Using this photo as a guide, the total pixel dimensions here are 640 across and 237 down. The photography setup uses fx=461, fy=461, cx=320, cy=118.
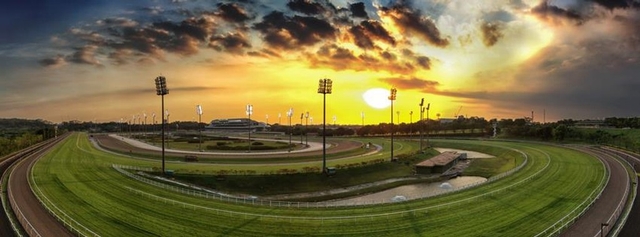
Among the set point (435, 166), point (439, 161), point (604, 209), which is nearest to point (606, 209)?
point (604, 209)

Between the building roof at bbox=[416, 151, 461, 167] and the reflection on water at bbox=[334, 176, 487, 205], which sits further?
the building roof at bbox=[416, 151, 461, 167]

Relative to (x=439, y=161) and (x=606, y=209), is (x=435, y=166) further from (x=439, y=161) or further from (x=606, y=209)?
(x=606, y=209)

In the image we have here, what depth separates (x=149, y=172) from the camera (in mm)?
64562

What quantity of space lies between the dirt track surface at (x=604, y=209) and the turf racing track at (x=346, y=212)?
0.30 ft

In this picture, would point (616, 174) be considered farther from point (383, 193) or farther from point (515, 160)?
point (383, 193)

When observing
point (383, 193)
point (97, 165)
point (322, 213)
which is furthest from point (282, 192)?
point (97, 165)

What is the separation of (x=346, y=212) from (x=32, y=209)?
1145 inches

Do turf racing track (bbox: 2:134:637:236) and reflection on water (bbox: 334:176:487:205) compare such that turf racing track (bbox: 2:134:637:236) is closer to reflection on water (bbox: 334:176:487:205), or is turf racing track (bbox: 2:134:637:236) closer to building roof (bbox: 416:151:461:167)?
reflection on water (bbox: 334:176:487:205)

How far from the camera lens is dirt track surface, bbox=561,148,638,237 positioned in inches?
1422

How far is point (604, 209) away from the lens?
142 ft

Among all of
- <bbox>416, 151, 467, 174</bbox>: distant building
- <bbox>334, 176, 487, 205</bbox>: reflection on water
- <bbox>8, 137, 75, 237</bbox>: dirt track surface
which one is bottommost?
<bbox>334, 176, 487, 205</bbox>: reflection on water

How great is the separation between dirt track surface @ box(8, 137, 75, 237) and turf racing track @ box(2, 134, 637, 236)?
906 millimetres

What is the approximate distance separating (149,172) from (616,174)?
211 feet

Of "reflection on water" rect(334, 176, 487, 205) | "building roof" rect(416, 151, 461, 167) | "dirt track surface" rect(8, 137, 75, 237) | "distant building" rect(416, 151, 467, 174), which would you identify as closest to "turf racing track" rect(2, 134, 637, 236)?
"dirt track surface" rect(8, 137, 75, 237)
